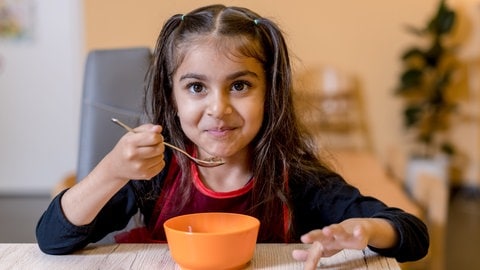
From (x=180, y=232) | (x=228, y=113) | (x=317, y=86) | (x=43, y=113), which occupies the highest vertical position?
(x=228, y=113)

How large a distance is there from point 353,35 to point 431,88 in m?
0.52

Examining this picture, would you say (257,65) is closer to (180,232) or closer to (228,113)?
(228,113)

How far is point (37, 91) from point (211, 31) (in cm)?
287

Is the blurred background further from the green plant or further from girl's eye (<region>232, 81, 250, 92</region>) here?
girl's eye (<region>232, 81, 250, 92</region>)

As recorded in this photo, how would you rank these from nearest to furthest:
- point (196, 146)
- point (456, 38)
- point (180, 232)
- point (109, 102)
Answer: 1. point (180, 232)
2. point (196, 146)
3. point (109, 102)
4. point (456, 38)

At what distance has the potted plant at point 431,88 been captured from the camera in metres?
3.11

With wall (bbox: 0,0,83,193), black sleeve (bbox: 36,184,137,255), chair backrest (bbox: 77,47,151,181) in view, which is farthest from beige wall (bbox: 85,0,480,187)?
black sleeve (bbox: 36,184,137,255)

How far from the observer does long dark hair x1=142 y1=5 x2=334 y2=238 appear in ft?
3.10

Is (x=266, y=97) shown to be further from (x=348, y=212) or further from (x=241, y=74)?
(x=348, y=212)

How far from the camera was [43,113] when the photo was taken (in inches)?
141

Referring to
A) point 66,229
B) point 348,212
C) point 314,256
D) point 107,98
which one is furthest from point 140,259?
point 107,98

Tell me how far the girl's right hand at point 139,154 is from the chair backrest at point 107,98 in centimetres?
49

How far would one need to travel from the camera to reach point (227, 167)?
1.01 m

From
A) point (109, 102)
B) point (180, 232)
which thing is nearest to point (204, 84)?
point (180, 232)
